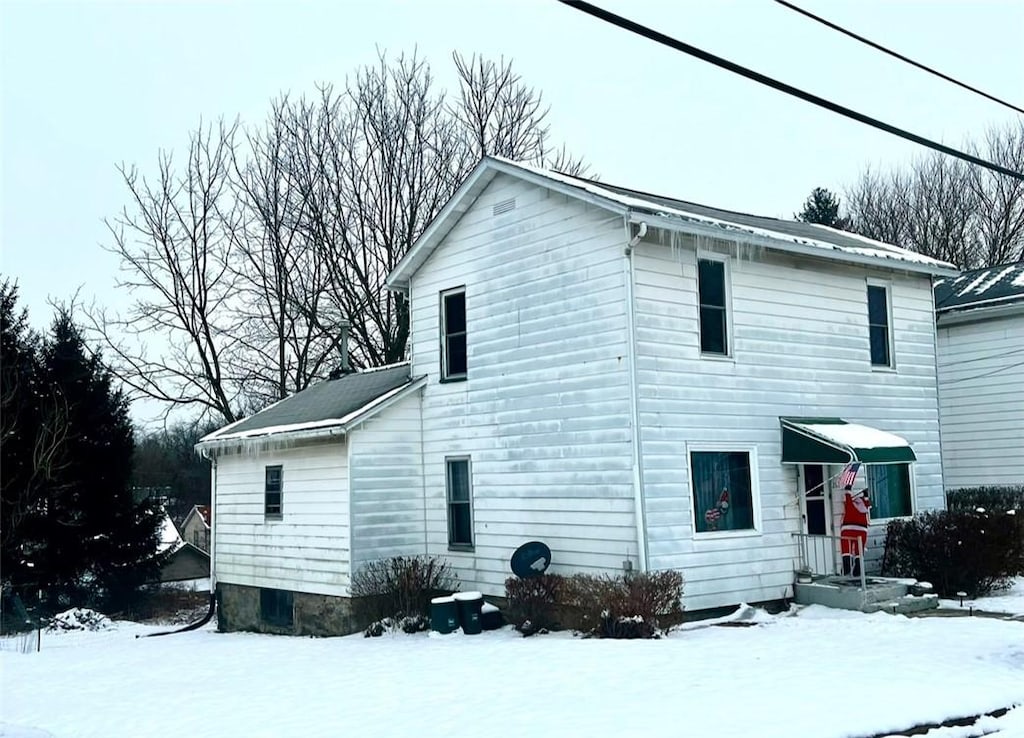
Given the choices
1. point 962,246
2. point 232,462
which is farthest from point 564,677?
point 962,246

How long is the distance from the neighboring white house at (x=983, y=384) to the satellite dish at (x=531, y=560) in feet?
37.6

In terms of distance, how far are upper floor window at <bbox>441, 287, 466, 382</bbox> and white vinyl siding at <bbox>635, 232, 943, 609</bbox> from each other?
4305 mm

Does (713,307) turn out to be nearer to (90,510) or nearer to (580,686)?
(580,686)

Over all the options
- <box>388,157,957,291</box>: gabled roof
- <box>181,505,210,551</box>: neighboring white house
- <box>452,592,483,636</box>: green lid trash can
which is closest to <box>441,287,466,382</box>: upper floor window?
<box>388,157,957,291</box>: gabled roof

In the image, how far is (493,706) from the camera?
365 inches

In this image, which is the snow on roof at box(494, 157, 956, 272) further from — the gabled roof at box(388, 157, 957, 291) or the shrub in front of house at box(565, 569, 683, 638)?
the shrub in front of house at box(565, 569, 683, 638)

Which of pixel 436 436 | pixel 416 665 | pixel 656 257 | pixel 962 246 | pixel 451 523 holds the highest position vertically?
pixel 962 246

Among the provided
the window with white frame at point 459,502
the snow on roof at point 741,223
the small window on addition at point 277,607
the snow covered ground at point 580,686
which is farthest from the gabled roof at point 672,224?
the small window on addition at point 277,607

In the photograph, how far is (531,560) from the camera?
14820 millimetres

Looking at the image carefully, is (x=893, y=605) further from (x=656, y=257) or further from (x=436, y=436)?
(x=436, y=436)

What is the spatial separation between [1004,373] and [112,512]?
24303 mm

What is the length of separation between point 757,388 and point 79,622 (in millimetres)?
18825

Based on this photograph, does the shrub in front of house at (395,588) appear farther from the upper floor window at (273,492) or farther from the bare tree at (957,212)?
the bare tree at (957,212)

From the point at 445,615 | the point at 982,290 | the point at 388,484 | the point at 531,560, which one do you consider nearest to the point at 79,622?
the point at 388,484
